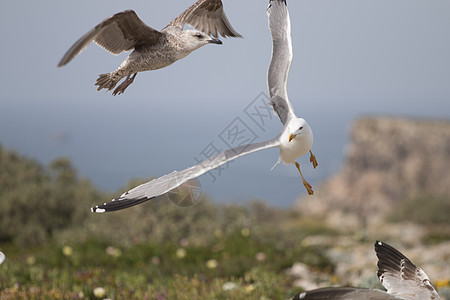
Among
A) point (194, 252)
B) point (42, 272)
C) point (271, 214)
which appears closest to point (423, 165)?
point (271, 214)

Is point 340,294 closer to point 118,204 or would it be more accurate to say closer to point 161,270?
point 118,204

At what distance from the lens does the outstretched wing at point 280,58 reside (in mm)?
2668

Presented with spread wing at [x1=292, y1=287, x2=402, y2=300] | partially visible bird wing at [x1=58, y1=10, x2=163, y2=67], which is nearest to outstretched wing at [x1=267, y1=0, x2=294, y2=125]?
partially visible bird wing at [x1=58, y1=10, x2=163, y2=67]

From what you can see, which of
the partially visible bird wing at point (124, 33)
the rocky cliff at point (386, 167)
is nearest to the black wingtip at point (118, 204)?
the partially visible bird wing at point (124, 33)

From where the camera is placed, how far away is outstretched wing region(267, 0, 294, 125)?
2.67m

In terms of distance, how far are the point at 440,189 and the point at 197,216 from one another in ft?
68.6

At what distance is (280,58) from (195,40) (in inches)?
20.9

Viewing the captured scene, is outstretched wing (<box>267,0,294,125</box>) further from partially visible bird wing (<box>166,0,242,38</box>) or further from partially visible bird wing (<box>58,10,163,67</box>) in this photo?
partially visible bird wing (<box>58,10,163,67</box>)

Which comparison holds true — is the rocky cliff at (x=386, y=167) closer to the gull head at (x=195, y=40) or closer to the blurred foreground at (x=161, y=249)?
the blurred foreground at (x=161, y=249)

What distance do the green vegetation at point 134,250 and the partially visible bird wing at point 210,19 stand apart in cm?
320

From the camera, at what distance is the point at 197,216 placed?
9.80m

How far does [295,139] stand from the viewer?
2.28 m

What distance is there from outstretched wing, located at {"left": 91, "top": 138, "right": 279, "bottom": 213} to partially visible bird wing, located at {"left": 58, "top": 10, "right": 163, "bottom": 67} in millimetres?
731

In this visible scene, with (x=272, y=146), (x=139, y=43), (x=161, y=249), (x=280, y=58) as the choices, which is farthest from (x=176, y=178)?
(x=161, y=249)
